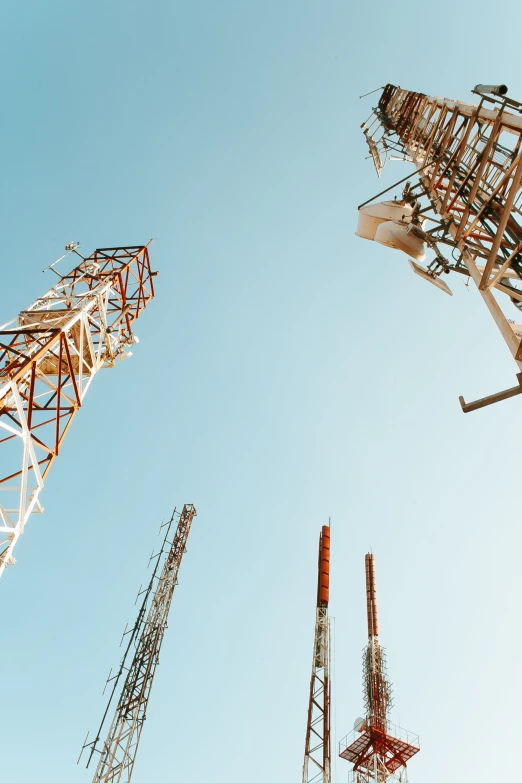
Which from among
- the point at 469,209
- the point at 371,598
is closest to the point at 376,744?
the point at 371,598

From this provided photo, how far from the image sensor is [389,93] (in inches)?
559

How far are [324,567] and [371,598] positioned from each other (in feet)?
36.9

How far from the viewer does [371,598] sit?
36.5 meters

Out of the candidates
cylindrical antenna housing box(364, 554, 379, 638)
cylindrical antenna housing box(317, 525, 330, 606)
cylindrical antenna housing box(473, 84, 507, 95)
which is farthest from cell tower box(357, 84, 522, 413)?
cylindrical antenna housing box(364, 554, 379, 638)

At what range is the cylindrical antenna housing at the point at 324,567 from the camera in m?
26.5

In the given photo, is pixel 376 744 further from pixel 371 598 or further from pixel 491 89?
pixel 491 89

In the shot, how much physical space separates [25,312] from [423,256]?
9.70 metres

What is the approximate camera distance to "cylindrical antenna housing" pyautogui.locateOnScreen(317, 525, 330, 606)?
26453mm

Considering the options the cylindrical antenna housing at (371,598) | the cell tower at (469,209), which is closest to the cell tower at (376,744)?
the cylindrical antenna housing at (371,598)

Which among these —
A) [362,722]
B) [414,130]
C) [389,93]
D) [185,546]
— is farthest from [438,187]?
[362,722]

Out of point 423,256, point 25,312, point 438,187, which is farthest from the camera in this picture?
point 25,312

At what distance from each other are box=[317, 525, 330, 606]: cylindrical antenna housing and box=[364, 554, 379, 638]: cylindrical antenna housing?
10334 millimetres

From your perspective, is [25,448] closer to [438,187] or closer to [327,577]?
[438,187]

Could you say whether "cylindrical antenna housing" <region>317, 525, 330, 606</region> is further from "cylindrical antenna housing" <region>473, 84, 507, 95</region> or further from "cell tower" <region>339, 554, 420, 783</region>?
"cylindrical antenna housing" <region>473, 84, 507, 95</region>
